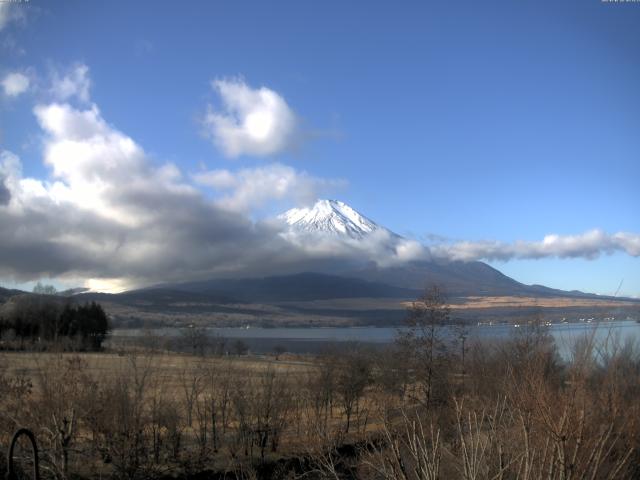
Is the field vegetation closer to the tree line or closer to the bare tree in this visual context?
the bare tree

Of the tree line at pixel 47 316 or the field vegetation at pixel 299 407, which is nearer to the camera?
the field vegetation at pixel 299 407

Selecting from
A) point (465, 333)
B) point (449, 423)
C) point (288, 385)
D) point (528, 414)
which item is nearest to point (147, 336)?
point (288, 385)

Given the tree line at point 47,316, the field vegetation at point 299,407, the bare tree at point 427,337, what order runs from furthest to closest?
the tree line at point 47,316 < the bare tree at point 427,337 < the field vegetation at point 299,407

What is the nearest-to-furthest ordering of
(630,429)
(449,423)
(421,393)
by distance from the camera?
1. (630,429)
2. (449,423)
3. (421,393)

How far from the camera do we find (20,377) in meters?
20.8

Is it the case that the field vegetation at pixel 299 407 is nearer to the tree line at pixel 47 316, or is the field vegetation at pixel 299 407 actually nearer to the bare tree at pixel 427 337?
the bare tree at pixel 427 337

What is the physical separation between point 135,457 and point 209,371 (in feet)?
27.2

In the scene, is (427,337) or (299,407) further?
(427,337)

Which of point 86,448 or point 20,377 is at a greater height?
point 20,377

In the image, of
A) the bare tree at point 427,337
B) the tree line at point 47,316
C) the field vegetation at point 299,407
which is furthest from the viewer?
the tree line at point 47,316

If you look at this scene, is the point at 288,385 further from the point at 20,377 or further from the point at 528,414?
the point at 528,414

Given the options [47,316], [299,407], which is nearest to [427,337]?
[299,407]

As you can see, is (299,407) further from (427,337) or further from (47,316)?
(47,316)

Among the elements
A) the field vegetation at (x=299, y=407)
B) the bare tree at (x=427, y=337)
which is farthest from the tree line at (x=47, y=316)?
the bare tree at (x=427, y=337)
